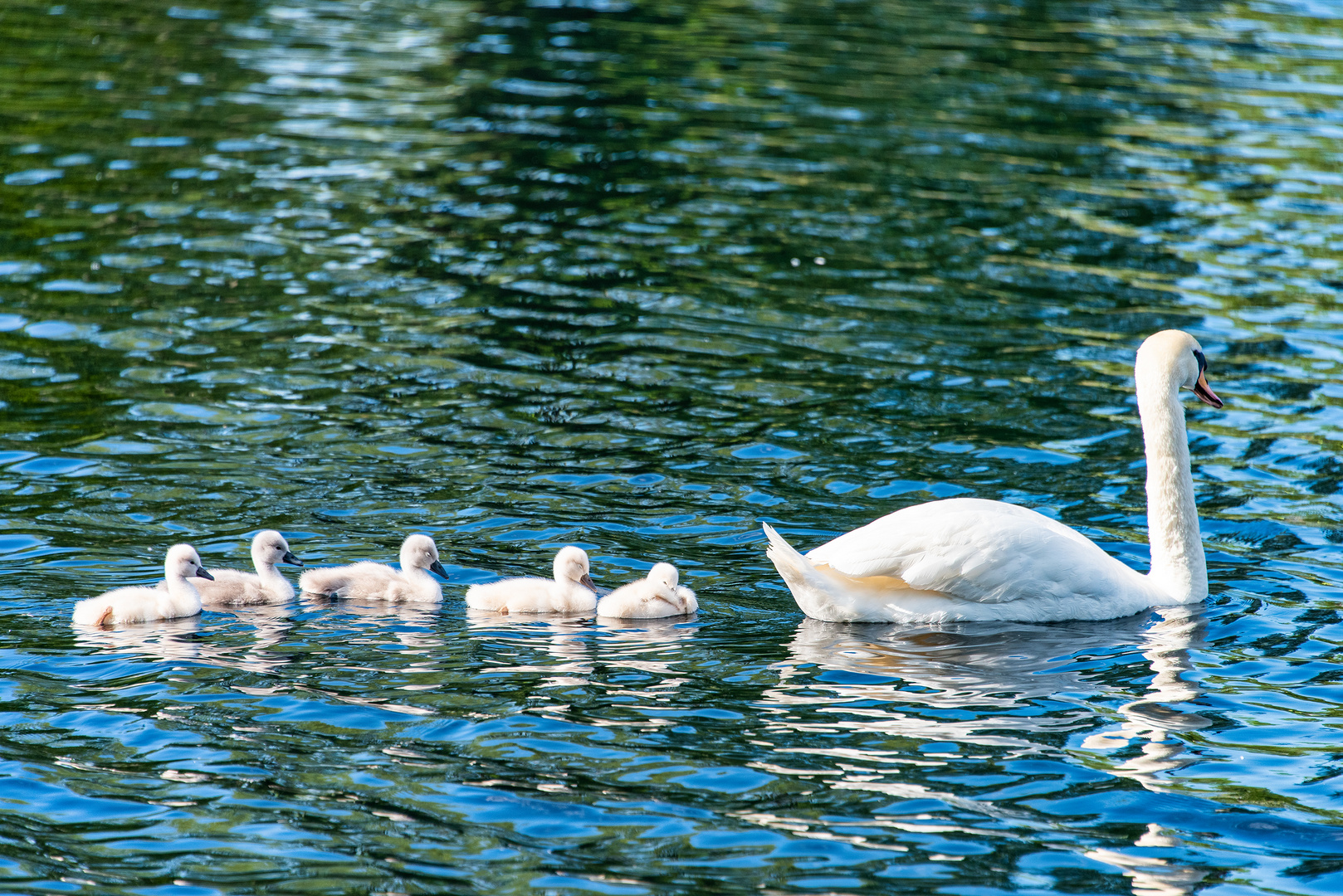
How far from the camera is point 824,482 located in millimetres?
12336

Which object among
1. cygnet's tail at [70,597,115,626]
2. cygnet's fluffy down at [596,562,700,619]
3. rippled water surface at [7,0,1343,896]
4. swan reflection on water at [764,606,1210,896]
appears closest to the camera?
rippled water surface at [7,0,1343,896]

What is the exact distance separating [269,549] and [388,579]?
2.48 feet

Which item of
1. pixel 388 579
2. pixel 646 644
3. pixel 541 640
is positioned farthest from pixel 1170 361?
pixel 388 579

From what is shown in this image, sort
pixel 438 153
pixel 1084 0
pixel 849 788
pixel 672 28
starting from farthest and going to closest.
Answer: pixel 1084 0 → pixel 672 28 → pixel 438 153 → pixel 849 788

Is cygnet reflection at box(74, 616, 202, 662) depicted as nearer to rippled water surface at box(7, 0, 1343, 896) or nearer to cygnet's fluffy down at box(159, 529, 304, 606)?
rippled water surface at box(7, 0, 1343, 896)

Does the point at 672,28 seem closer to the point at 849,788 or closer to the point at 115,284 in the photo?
the point at 115,284

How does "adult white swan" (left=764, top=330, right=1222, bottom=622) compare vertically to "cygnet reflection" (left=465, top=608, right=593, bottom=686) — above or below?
above

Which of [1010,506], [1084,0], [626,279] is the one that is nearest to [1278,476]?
[1010,506]

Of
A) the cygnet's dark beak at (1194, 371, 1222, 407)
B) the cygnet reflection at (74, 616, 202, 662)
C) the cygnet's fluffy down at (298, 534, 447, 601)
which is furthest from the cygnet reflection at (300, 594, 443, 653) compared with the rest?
the cygnet's dark beak at (1194, 371, 1222, 407)

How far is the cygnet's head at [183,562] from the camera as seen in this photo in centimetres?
923

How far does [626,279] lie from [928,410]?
4679mm

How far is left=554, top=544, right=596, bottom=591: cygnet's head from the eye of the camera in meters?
9.69

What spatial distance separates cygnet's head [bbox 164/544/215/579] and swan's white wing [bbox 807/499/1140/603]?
368cm

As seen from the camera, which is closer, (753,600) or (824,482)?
(753,600)
